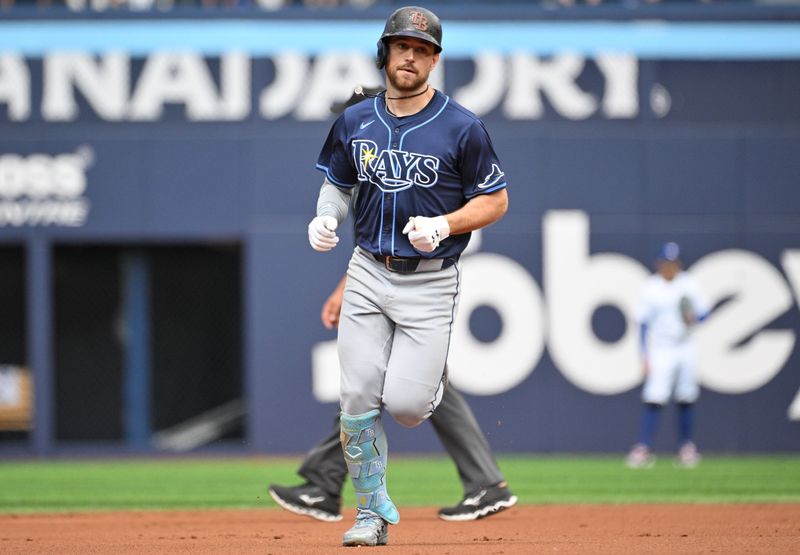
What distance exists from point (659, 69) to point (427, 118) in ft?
29.0

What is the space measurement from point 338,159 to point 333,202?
0.18 m

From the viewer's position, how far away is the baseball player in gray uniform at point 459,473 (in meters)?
7.14

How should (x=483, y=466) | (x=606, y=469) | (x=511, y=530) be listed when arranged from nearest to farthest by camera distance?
1. (x=511, y=530)
2. (x=483, y=466)
3. (x=606, y=469)

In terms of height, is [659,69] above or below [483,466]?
above

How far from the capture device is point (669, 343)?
12.6m

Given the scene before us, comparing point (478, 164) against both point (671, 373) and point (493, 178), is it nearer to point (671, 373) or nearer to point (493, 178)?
point (493, 178)

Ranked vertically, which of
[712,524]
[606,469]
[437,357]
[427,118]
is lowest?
[606,469]

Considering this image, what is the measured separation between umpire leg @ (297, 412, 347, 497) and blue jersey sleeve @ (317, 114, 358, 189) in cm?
176

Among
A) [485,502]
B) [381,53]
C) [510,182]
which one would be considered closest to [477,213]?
[381,53]

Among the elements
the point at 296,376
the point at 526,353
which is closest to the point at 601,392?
the point at 526,353

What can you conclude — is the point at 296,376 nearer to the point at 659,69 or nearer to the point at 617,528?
the point at 659,69

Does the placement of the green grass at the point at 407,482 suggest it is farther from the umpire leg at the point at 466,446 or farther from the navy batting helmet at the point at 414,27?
the navy batting helmet at the point at 414,27

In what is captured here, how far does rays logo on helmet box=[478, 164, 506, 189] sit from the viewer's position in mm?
5531

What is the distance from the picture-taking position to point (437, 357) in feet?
18.1
